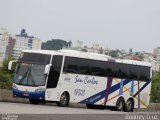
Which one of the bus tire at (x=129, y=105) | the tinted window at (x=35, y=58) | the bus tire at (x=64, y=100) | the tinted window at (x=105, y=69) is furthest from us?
the bus tire at (x=129, y=105)

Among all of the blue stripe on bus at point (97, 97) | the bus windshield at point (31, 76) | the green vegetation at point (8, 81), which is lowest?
the green vegetation at point (8, 81)

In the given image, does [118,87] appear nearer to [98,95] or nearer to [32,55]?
[98,95]

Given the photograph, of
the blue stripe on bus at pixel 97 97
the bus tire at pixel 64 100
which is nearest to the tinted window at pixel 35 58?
the bus tire at pixel 64 100

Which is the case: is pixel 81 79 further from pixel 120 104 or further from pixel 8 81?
pixel 8 81

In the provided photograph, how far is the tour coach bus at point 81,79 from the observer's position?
32.8m

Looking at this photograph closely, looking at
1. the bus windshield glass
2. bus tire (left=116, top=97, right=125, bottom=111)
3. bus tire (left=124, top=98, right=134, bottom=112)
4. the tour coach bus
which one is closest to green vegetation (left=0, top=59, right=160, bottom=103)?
bus tire (left=124, top=98, right=134, bottom=112)

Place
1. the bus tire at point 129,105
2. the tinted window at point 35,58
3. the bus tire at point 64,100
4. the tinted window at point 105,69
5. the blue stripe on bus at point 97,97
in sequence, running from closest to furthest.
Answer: the tinted window at point 35,58
the bus tire at point 64,100
the tinted window at point 105,69
the blue stripe on bus at point 97,97
the bus tire at point 129,105

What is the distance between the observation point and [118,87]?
38.0 metres

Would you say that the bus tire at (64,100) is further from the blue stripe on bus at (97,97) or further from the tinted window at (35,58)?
the tinted window at (35,58)

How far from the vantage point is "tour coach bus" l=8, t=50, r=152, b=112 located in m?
32.8

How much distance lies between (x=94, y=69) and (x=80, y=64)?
1.37 metres

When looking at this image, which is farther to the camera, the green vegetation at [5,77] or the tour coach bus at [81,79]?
the green vegetation at [5,77]

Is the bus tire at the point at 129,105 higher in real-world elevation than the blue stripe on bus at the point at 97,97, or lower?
lower

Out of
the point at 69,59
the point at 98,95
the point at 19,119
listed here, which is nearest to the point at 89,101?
the point at 98,95
